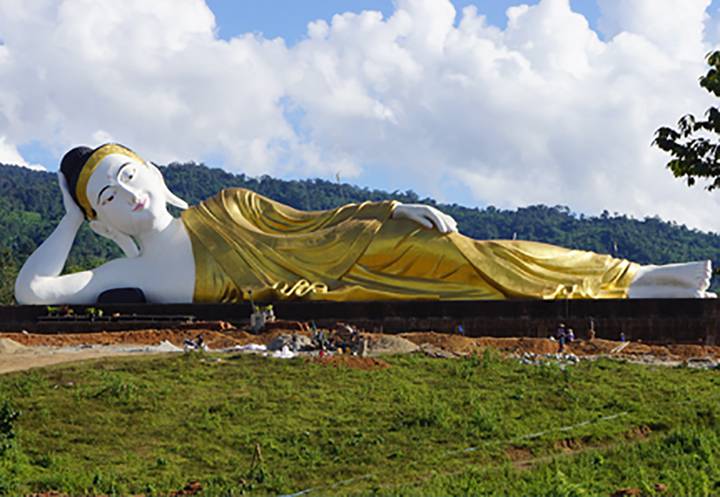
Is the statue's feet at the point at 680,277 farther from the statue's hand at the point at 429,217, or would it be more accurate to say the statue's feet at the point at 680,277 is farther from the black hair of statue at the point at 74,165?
the black hair of statue at the point at 74,165

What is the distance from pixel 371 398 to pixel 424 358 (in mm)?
2529

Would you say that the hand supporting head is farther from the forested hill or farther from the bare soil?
the forested hill

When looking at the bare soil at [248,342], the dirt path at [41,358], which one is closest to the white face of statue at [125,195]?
the bare soil at [248,342]

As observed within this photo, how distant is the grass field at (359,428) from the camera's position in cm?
785

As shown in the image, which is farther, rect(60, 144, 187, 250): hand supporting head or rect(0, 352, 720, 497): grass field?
rect(60, 144, 187, 250): hand supporting head

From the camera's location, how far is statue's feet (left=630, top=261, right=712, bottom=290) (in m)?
16.9

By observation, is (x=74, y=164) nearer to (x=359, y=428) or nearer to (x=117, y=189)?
(x=117, y=189)

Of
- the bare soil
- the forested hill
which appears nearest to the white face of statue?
the bare soil

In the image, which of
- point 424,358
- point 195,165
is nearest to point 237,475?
point 424,358

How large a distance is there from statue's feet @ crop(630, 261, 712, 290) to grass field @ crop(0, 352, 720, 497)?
4.99 meters

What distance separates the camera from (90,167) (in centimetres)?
1861

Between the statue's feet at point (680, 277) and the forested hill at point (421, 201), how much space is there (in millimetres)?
54616

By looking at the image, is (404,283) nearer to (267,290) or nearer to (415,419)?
(267,290)

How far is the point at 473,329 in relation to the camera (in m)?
16.9
